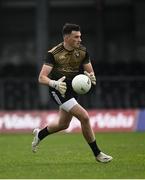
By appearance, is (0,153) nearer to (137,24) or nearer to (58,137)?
(58,137)

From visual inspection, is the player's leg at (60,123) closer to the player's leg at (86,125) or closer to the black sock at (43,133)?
the black sock at (43,133)

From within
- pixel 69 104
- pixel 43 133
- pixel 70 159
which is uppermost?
pixel 69 104

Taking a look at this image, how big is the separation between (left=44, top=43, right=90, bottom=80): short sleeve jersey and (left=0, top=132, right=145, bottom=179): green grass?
146 centimetres

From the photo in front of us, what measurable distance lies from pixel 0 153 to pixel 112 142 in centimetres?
377

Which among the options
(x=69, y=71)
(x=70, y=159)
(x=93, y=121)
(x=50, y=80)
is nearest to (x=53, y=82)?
(x=50, y=80)

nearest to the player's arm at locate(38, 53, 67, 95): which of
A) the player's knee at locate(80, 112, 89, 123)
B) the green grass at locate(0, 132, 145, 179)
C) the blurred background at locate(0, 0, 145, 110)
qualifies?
the player's knee at locate(80, 112, 89, 123)

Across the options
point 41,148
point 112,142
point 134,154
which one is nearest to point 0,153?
point 41,148

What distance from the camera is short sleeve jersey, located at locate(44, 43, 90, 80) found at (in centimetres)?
1262

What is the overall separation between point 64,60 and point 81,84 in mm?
675

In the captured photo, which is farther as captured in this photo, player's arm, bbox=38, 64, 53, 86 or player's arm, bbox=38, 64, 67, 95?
player's arm, bbox=38, 64, 53, 86

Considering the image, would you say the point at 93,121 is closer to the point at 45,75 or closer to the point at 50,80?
the point at 45,75

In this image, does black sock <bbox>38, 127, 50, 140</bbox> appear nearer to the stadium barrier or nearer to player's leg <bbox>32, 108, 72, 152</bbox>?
player's leg <bbox>32, 108, 72, 152</bbox>

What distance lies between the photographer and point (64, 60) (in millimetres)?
12656

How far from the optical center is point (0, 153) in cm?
1508
